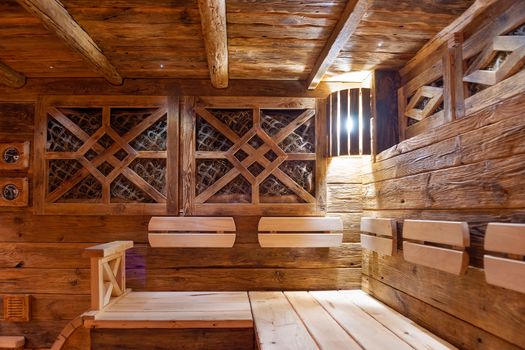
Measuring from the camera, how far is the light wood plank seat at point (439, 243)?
6.75ft

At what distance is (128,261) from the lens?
361 centimetres

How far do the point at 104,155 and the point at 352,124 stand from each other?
7.08 feet

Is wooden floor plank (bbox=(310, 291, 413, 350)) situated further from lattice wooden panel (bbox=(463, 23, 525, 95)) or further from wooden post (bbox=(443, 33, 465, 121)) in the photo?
lattice wooden panel (bbox=(463, 23, 525, 95))

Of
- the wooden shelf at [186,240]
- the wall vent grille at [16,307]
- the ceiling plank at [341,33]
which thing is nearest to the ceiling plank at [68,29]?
the wooden shelf at [186,240]

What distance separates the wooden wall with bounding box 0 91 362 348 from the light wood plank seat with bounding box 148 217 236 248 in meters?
0.16

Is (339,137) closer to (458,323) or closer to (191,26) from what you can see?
(191,26)

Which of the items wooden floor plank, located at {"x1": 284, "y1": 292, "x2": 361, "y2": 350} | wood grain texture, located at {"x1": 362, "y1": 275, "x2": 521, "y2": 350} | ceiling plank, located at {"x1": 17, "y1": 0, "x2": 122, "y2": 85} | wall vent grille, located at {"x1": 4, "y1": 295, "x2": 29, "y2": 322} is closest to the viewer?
wood grain texture, located at {"x1": 362, "y1": 275, "x2": 521, "y2": 350}

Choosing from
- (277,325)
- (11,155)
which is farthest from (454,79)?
(11,155)

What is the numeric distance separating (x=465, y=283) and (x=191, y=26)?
224 cm

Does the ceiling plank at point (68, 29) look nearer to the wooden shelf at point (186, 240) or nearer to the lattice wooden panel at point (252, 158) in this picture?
the lattice wooden panel at point (252, 158)

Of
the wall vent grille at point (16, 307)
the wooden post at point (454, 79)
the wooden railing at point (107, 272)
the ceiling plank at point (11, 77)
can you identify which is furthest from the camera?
the wall vent grille at point (16, 307)

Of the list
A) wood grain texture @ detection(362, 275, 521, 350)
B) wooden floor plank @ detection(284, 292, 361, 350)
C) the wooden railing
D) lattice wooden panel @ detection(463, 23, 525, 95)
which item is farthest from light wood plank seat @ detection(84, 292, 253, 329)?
lattice wooden panel @ detection(463, 23, 525, 95)

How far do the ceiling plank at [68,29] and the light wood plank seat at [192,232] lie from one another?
1.32m

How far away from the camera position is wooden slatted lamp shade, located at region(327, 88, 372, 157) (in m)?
3.44
